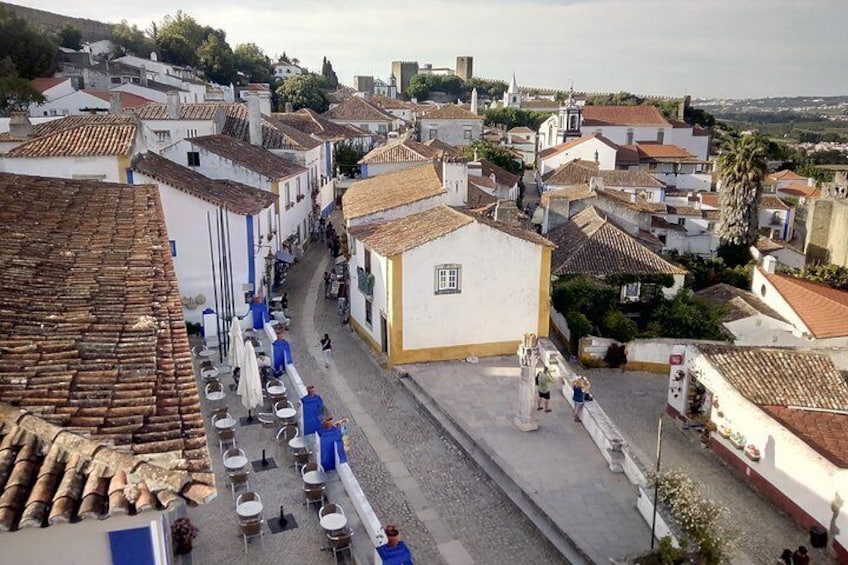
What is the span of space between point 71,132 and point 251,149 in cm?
1108

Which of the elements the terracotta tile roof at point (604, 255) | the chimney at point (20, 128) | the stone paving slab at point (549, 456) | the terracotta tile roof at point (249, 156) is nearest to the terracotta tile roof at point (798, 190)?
the terracotta tile roof at point (604, 255)

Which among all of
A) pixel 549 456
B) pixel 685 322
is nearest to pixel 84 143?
pixel 549 456

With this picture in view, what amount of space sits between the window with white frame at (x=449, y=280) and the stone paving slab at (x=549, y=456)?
2.32 metres

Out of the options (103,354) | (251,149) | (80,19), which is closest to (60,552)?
(103,354)

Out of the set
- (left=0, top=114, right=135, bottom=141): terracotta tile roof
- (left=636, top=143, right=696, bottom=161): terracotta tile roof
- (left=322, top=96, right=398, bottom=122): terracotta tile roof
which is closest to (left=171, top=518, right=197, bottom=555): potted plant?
(left=0, top=114, right=135, bottom=141): terracotta tile roof

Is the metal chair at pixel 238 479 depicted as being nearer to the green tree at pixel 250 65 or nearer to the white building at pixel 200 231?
the white building at pixel 200 231

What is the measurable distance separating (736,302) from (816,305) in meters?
2.94

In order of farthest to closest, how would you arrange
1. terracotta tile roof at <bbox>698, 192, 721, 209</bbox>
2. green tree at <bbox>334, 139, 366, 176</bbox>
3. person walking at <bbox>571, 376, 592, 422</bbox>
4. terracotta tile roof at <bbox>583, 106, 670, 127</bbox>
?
terracotta tile roof at <bbox>583, 106, 670, 127</bbox>
green tree at <bbox>334, 139, 366, 176</bbox>
terracotta tile roof at <bbox>698, 192, 721, 209</bbox>
person walking at <bbox>571, 376, 592, 422</bbox>

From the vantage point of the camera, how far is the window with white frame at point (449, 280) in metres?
20.8

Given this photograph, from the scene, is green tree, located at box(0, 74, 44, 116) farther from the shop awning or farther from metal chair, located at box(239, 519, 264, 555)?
metal chair, located at box(239, 519, 264, 555)

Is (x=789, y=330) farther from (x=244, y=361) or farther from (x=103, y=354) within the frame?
(x=103, y=354)

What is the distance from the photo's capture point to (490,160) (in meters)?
56.7

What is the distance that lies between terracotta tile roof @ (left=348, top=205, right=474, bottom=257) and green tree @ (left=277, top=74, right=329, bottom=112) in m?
60.3

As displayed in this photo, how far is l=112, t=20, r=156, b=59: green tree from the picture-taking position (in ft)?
278
